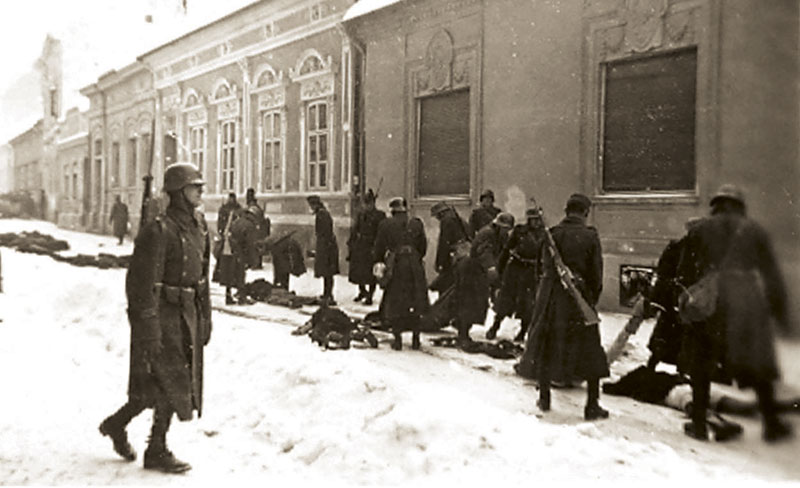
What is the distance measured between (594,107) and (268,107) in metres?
5.03

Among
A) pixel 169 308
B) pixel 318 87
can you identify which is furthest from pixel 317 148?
pixel 169 308

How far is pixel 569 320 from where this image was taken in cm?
516

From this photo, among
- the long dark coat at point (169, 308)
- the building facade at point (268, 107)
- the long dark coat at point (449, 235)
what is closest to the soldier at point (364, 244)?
the building facade at point (268, 107)

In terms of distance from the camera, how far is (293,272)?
11.1 m

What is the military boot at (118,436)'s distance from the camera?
3.92 m

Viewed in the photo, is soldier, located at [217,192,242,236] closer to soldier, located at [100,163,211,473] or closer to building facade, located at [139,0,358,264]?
building facade, located at [139,0,358,264]

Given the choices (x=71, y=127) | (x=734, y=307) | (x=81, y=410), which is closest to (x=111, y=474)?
(x=81, y=410)

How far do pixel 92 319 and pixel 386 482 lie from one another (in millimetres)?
6053

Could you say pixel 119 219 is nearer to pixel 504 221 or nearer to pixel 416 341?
pixel 416 341

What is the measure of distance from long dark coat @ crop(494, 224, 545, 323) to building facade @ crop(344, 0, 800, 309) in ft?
6.07

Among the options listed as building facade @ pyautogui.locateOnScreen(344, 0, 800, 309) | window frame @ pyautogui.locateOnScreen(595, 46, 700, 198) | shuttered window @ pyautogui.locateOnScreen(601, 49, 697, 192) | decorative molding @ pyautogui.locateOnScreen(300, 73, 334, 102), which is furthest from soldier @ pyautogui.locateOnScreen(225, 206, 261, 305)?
shuttered window @ pyautogui.locateOnScreen(601, 49, 697, 192)

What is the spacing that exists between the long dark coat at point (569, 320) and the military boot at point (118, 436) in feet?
10.0

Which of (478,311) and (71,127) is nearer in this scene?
(478,311)

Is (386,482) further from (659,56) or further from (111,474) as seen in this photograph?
(659,56)
